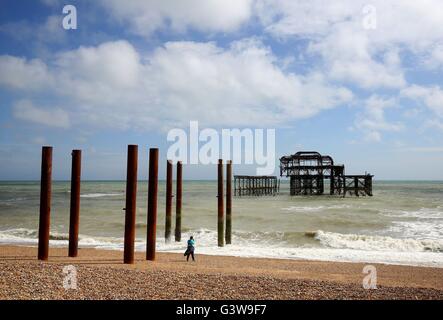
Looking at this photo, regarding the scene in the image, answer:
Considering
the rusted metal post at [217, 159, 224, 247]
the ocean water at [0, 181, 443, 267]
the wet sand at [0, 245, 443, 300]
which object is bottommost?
the ocean water at [0, 181, 443, 267]

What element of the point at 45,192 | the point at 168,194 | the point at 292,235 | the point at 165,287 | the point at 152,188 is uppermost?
the point at 152,188

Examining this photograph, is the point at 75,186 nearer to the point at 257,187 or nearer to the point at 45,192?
the point at 45,192

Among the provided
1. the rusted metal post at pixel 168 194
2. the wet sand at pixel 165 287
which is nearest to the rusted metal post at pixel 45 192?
the wet sand at pixel 165 287

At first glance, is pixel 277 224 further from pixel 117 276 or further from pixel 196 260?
pixel 117 276

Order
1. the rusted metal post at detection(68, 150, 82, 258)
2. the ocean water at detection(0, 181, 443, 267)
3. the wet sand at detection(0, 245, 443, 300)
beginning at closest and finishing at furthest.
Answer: the wet sand at detection(0, 245, 443, 300) < the rusted metal post at detection(68, 150, 82, 258) < the ocean water at detection(0, 181, 443, 267)

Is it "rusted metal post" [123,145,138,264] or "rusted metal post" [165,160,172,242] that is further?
"rusted metal post" [165,160,172,242]

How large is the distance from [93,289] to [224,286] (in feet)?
7.28

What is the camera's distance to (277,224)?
2494 cm

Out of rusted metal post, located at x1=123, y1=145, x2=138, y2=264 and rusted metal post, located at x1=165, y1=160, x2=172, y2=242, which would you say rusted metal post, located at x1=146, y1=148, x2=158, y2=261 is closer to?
rusted metal post, located at x1=123, y1=145, x2=138, y2=264

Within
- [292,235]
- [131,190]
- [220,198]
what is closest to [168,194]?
[220,198]

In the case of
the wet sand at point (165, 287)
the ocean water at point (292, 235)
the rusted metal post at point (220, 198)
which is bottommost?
the ocean water at point (292, 235)

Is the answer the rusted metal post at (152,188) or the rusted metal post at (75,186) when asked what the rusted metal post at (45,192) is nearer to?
the rusted metal post at (75,186)

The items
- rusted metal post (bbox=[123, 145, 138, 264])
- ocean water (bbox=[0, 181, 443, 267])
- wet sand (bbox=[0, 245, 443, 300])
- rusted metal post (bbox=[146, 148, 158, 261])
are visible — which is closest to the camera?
wet sand (bbox=[0, 245, 443, 300])

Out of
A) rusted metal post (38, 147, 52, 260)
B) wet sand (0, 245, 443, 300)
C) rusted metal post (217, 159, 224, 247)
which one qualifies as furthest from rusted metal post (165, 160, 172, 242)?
wet sand (0, 245, 443, 300)
